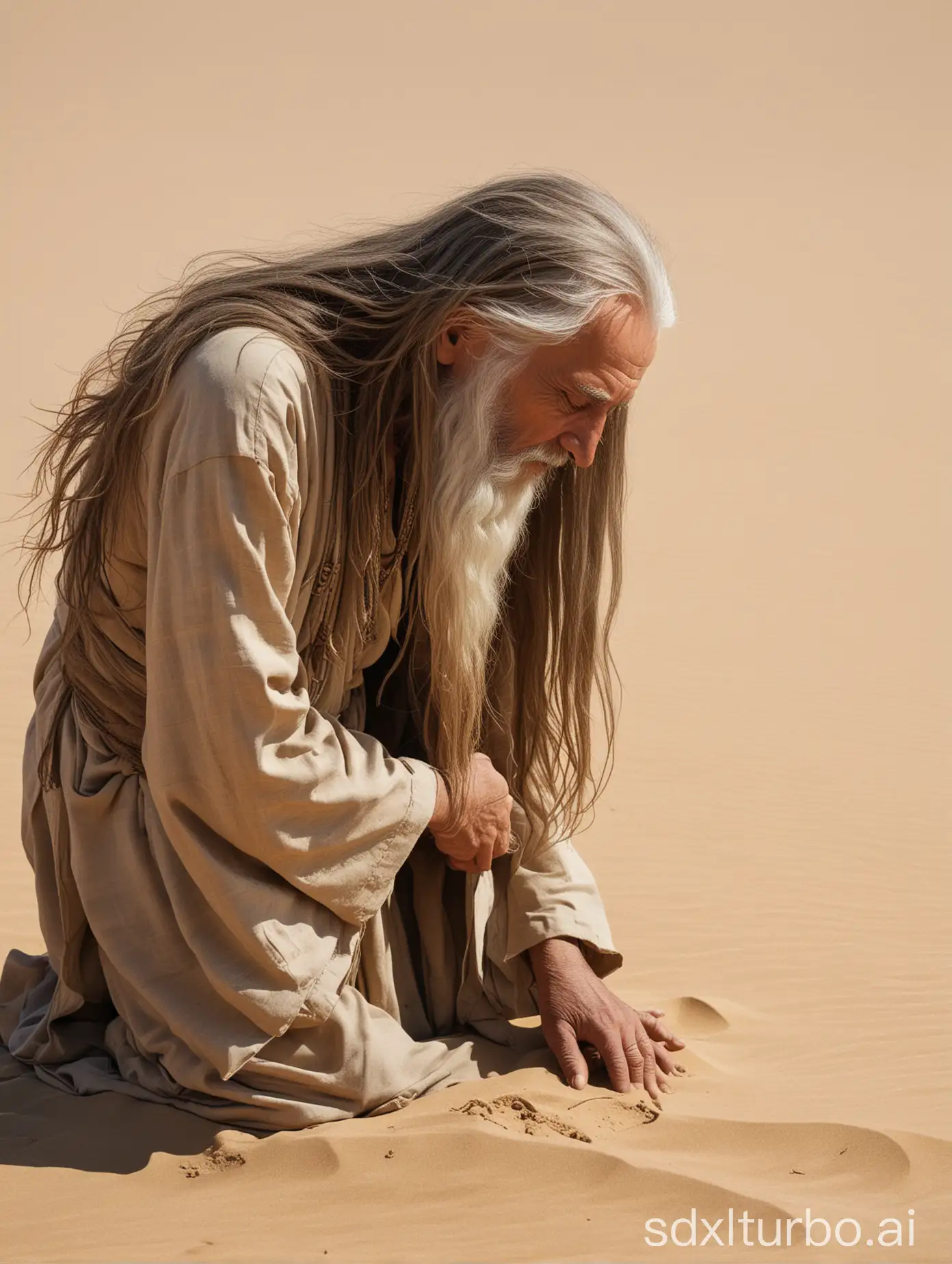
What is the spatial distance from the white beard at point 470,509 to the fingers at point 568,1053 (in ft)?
2.57

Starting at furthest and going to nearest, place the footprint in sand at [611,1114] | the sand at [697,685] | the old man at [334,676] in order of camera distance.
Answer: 1. the footprint in sand at [611,1114]
2. the old man at [334,676]
3. the sand at [697,685]

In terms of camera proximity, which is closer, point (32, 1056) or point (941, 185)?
point (32, 1056)

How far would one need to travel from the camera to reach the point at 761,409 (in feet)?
63.9

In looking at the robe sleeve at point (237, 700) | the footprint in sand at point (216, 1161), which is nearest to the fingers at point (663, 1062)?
the robe sleeve at point (237, 700)

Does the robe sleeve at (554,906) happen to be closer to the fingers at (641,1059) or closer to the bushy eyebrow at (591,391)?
the fingers at (641,1059)

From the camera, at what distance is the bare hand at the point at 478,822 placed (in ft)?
10.5

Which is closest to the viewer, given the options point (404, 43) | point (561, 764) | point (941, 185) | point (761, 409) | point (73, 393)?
point (73, 393)

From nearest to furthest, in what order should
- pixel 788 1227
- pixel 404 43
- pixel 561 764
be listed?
pixel 788 1227, pixel 561 764, pixel 404 43

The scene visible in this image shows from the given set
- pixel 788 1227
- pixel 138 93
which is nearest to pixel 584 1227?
pixel 788 1227

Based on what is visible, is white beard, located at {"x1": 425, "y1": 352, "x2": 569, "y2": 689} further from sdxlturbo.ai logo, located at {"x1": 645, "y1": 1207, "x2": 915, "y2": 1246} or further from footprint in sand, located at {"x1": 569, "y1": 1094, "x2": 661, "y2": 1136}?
sdxlturbo.ai logo, located at {"x1": 645, "y1": 1207, "x2": 915, "y2": 1246}

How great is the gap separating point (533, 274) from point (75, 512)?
108cm

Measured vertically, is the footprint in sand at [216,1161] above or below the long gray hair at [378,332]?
below

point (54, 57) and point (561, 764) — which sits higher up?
point (54, 57)

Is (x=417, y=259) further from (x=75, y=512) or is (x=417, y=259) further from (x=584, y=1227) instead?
(x=584, y=1227)
